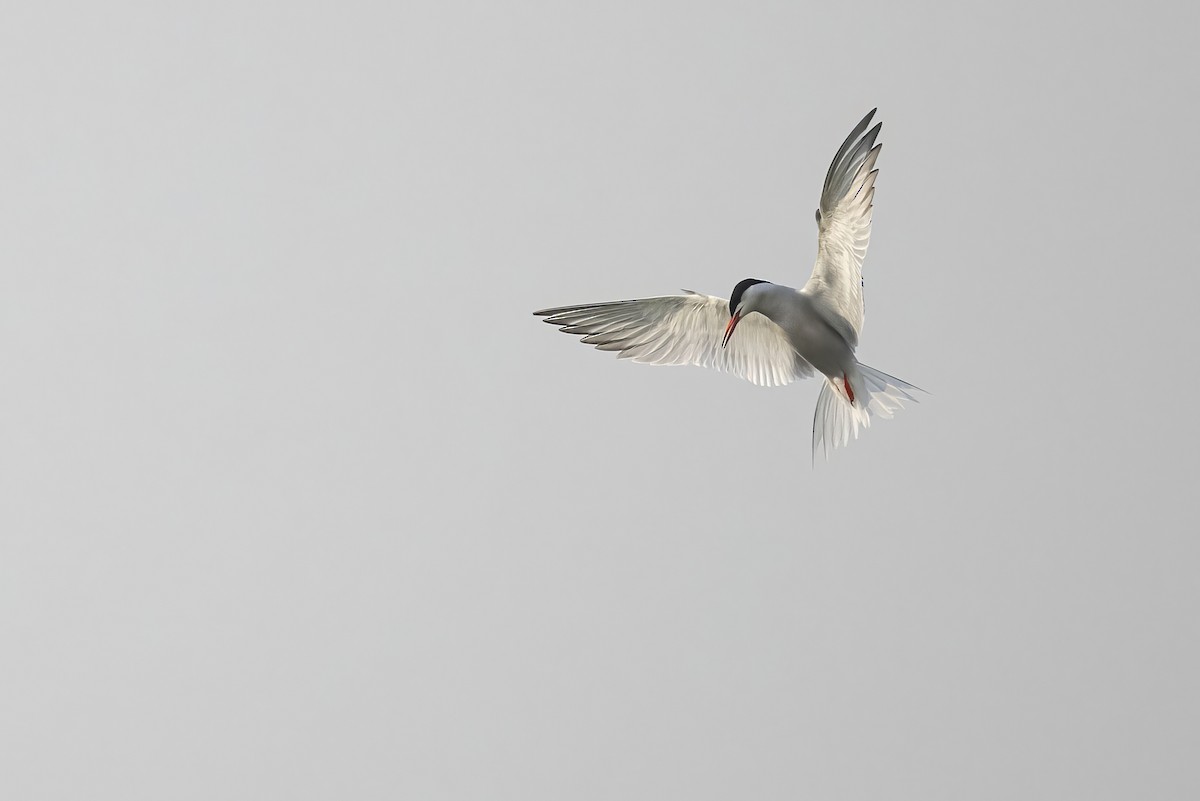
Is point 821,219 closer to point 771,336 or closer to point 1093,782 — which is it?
point 771,336

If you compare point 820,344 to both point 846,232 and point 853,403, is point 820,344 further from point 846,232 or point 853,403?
point 846,232

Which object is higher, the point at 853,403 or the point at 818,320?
the point at 818,320

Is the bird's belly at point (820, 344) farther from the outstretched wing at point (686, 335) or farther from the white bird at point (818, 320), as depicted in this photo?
the outstretched wing at point (686, 335)

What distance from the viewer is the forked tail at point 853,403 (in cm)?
1108

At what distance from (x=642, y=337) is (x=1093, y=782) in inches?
7642

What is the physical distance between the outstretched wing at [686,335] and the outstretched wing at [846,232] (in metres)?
0.50

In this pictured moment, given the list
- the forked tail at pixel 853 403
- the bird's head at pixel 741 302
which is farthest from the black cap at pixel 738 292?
the forked tail at pixel 853 403

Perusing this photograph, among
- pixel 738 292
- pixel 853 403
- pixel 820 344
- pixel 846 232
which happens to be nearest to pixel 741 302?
pixel 738 292

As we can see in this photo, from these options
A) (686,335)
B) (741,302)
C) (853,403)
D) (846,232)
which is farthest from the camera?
(686,335)

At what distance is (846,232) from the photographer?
11.0m

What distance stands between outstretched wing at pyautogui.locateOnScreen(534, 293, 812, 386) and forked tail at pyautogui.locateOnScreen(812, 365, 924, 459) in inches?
15.5

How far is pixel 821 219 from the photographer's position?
10.9 metres

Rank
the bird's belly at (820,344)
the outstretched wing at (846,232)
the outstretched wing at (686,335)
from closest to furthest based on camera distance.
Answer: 1. the outstretched wing at (846,232)
2. the bird's belly at (820,344)
3. the outstretched wing at (686,335)

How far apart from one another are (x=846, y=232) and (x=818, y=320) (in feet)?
2.06
